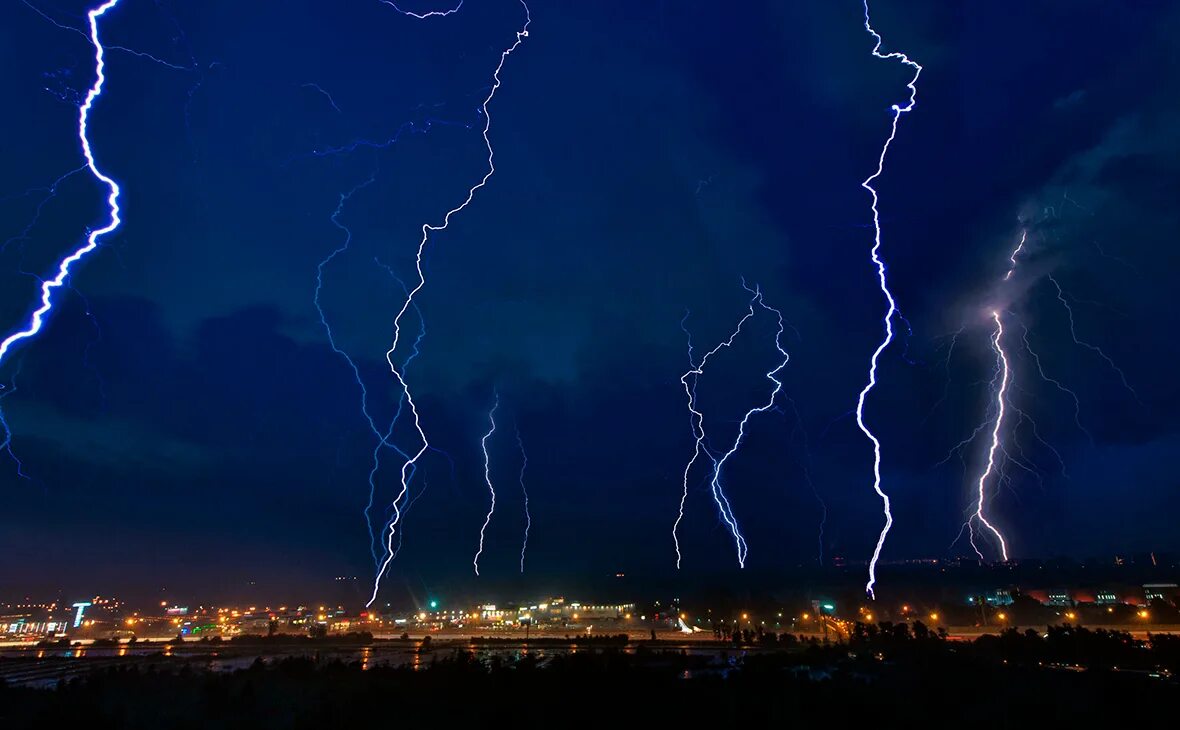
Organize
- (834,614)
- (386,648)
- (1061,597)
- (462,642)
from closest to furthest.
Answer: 1. (386,648)
2. (462,642)
3. (834,614)
4. (1061,597)

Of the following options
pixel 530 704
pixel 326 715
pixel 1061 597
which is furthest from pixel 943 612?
pixel 326 715

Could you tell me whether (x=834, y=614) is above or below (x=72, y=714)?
below

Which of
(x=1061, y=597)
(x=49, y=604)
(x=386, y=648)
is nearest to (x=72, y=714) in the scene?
(x=386, y=648)

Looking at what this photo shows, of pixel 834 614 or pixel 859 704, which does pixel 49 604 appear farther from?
pixel 859 704

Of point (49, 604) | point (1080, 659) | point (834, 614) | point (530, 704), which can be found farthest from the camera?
point (49, 604)

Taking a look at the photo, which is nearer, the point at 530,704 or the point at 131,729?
the point at 131,729

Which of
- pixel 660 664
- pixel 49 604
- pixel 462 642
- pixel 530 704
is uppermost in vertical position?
pixel 530 704

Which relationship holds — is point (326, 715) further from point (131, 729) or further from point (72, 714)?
point (72, 714)
